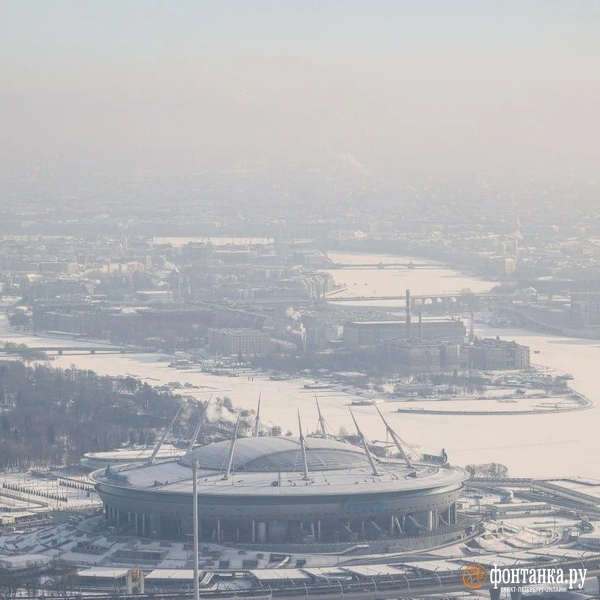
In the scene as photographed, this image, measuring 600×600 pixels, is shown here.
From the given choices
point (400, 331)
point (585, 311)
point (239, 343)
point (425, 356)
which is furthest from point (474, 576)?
point (585, 311)

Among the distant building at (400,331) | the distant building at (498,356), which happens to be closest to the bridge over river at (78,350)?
the distant building at (400,331)

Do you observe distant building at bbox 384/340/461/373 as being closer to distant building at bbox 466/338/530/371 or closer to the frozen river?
distant building at bbox 466/338/530/371

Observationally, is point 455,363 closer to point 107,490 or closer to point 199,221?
point 107,490

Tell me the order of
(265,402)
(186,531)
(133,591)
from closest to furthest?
(133,591) < (186,531) < (265,402)

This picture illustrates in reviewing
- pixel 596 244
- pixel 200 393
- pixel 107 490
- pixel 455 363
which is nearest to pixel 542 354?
pixel 455 363

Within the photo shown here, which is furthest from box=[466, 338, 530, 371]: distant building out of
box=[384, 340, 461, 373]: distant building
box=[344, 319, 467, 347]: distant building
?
box=[344, 319, 467, 347]: distant building

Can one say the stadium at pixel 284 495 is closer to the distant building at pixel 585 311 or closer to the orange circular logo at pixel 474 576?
the orange circular logo at pixel 474 576
